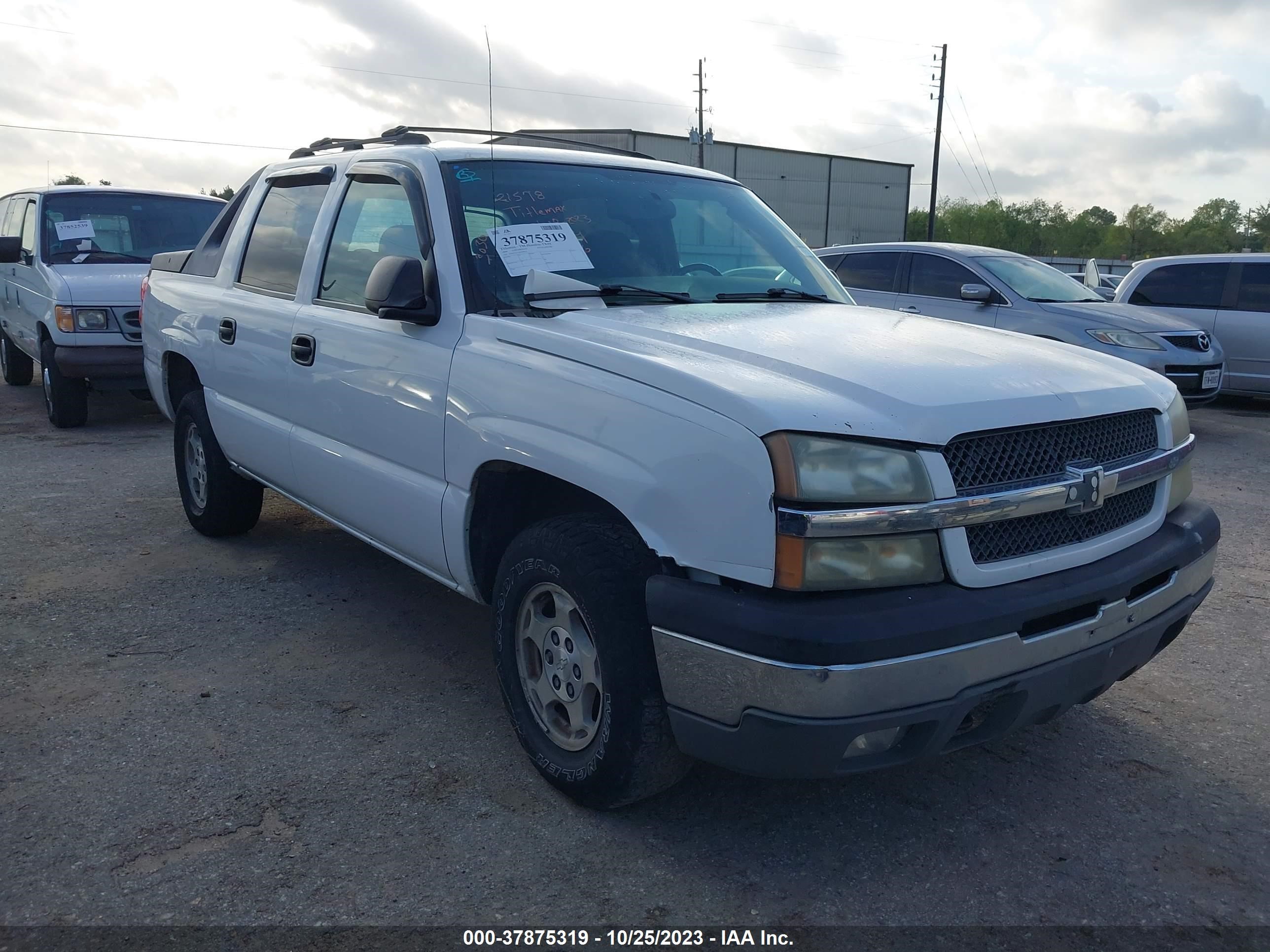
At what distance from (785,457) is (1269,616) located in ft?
11.0

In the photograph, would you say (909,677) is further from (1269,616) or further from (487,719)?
(1269,616)

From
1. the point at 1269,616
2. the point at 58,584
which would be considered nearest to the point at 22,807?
the point at 58,584

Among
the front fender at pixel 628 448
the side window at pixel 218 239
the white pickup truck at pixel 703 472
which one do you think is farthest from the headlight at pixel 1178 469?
the side window at pixel 218 239

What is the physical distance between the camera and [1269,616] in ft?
14.5

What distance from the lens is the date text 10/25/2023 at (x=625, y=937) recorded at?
230cm

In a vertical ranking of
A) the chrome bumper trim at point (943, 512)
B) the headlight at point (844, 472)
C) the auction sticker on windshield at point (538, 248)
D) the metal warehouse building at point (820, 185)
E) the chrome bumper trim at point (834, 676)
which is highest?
the metal warehouse building at point (820, 185)

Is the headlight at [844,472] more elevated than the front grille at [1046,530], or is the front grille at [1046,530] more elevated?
the headlight at [844,472]

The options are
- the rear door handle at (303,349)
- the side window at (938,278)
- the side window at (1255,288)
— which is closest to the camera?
the rear door handle at (303,349)

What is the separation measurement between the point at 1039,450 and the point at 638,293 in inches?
53.2

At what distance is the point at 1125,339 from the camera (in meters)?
8.98

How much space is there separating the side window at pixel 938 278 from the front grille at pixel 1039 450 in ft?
23.5

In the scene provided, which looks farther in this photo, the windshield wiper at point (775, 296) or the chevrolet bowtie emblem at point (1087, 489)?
the windshield wiper at point (775, 296)

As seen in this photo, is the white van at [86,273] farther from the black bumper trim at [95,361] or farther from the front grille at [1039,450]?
the front grille at [1039,450]

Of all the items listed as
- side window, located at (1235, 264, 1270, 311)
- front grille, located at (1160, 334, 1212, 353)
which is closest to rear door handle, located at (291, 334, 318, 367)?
front grille, located at (1160, 334, 1212, 353)
